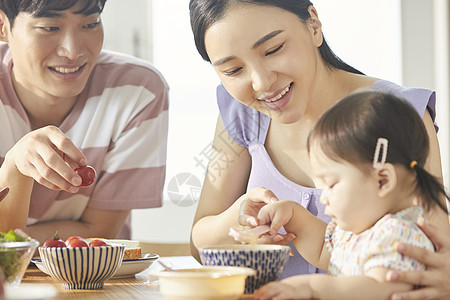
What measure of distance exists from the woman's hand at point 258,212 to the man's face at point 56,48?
783mm

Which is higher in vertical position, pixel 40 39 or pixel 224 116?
pixel 40 39

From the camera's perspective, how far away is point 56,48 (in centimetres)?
180

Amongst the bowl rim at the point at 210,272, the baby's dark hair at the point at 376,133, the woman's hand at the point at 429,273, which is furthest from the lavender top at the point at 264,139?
the bowl rim at the point at 210,272

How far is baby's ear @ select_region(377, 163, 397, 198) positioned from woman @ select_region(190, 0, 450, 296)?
28cm

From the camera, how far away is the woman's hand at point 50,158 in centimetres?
129

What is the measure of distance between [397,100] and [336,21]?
2.67 m

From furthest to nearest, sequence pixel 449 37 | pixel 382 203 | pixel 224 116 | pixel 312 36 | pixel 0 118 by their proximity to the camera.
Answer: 1. pixel 449 37
2. pixel 0 118
3. pixel 224 116
4. pixel 312 36
5. pixel 382 203

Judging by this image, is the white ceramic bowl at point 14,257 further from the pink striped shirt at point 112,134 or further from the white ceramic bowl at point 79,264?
the pink striped shirt at point 112,134

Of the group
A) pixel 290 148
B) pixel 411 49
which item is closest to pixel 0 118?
pixel 290 148

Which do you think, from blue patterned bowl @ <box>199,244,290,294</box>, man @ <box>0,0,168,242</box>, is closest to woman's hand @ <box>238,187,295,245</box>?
blue patterned bowl @ <box>199,244,290,294</box>

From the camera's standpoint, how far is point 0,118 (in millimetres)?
1904

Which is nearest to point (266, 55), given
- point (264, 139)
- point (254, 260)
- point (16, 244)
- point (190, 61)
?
point (264, 139)

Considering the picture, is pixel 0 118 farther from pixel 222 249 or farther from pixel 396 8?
pixel 396 8

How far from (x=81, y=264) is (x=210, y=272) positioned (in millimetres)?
288
